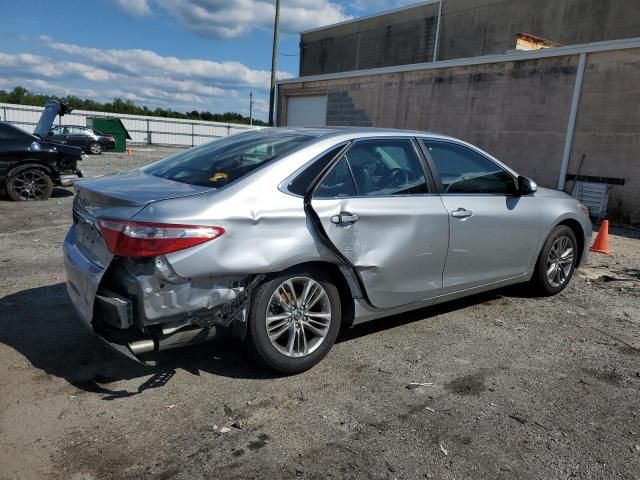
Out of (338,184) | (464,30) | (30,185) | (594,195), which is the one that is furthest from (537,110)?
(464,30)

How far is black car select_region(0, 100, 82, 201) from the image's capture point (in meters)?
9.78

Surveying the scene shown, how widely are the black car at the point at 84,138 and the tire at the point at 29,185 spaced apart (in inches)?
693

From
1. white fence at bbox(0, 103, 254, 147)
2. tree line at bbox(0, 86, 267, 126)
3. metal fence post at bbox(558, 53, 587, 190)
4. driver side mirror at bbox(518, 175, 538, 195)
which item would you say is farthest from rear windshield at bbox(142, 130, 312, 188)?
tree line at bbox(0, 86, 267, 126)

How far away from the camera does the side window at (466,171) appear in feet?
13.5

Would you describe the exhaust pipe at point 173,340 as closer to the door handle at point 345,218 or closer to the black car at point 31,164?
the door handle at point 345,218

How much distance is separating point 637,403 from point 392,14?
90.1ft

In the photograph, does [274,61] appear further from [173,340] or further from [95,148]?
[173,340]

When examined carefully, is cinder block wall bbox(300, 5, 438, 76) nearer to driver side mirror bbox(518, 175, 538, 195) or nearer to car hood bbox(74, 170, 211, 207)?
driver side mirror bbox(518, 175, 538, 195)

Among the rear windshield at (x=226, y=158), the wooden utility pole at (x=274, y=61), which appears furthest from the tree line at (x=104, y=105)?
the rear windshield at (x=226, y=158)

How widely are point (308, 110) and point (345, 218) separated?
1769 centimetres

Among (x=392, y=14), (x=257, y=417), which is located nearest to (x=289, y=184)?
(x=257, y=417)

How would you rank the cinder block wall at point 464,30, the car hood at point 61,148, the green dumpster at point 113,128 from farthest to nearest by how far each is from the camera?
the green dumpster at point 113,128
the cinder block wall at point 464,30
the car hood at point 61,148

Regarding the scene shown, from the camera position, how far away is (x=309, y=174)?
10.9ft

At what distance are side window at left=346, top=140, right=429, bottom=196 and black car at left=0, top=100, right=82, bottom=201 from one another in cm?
787
